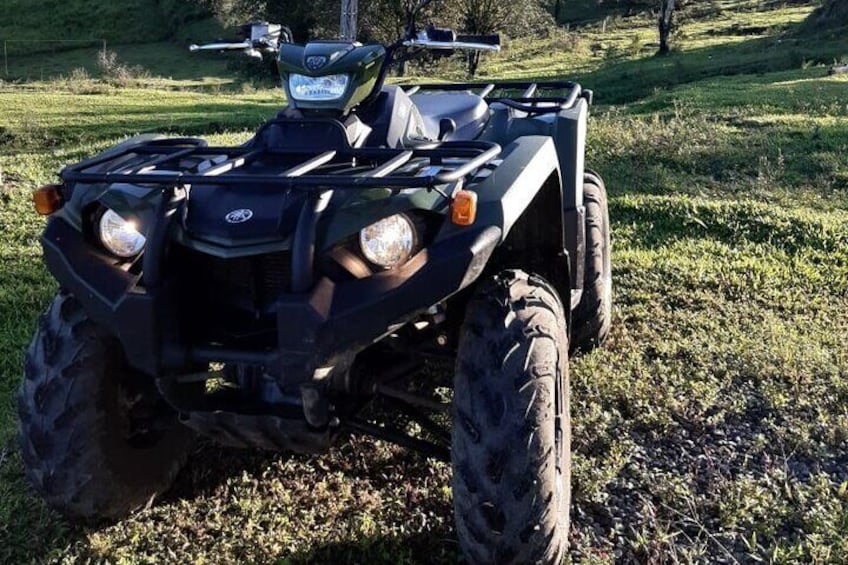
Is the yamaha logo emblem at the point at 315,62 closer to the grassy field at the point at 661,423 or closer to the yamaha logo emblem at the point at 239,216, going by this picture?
the yamaha logo emblem at the point at 239,216

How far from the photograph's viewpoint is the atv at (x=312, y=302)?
2.21 m

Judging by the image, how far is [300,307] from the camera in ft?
6.88

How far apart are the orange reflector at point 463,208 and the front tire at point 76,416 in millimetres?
1225

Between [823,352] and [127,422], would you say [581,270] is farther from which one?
[127,422]

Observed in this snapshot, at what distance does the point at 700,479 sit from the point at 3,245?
15.0ft

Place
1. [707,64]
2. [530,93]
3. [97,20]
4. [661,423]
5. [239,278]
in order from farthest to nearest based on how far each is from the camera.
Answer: [97,20]
[707,64]
[530,93]
[661,423]
[239,278]

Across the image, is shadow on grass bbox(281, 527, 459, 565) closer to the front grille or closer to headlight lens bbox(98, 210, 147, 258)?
the front grille

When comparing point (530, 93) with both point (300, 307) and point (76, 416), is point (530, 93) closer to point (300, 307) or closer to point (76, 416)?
point (300, 307)

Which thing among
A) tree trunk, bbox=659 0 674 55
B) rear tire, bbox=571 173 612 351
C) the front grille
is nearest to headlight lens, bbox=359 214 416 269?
the front grille

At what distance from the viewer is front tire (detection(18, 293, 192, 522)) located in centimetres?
263

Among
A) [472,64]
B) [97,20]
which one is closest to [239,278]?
[472,64]

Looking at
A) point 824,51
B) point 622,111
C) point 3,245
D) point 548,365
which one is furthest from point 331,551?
point 824,51

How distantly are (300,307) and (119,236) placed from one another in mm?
683

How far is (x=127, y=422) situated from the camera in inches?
111
